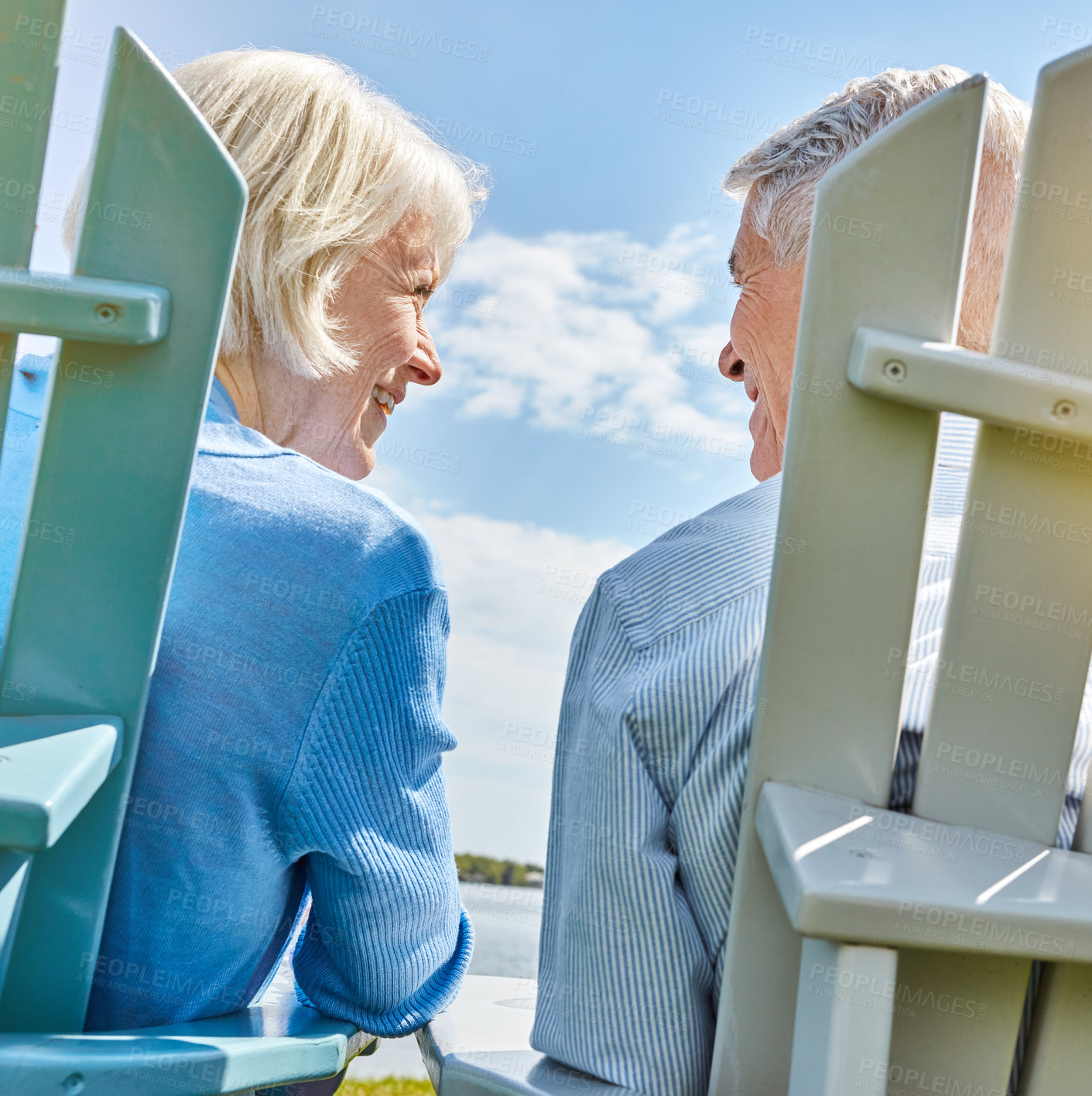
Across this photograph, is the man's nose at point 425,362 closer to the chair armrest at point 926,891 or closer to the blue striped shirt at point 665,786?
the blue striped shirt at point 665,786

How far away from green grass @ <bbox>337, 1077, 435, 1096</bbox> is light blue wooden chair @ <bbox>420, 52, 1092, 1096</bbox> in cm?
498

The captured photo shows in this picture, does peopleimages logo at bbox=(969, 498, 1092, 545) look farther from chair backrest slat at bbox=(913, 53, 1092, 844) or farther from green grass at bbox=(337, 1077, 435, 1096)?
green grass at bbox=(337, 1077, 435, 1096)

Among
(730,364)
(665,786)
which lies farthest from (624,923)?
(730,364)

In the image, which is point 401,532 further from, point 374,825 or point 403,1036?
point 403,1036

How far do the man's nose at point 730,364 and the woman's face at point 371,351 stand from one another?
73 centimetres

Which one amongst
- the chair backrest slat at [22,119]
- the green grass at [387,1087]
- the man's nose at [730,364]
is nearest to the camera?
the chair backrest slat at [22,119]

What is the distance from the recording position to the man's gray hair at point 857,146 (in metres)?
1.95

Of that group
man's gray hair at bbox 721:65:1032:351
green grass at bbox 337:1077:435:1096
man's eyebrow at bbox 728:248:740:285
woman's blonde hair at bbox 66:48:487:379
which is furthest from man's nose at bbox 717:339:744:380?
green grass at bbox 337:1077:435:1096

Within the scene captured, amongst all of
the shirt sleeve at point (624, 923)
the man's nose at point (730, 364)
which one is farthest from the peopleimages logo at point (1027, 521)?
the man's nose at point (730, 364)

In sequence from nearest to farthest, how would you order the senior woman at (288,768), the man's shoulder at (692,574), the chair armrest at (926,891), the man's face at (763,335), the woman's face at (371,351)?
the chair armrest at (926,891) < the man's shoulder at (692,574) < the senior woman at (288,768) < the man's face at (763,335) < the woman's face at (371,351)

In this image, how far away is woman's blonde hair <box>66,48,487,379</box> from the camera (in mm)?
2045

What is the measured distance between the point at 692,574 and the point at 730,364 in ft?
4.61

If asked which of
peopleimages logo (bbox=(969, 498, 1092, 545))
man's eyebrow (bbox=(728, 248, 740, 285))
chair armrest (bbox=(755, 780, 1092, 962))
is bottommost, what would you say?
chair armrest (bbox=(755, 780, 1092, 962))

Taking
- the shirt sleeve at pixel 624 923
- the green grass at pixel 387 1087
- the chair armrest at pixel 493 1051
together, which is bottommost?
the green grass at pixel 387 1087
